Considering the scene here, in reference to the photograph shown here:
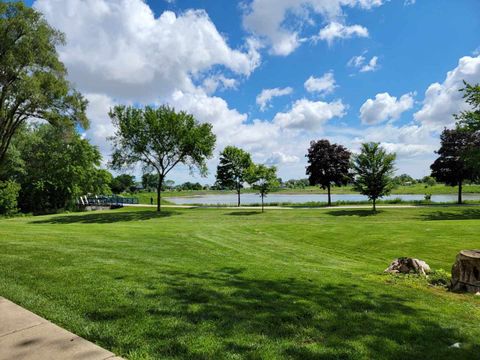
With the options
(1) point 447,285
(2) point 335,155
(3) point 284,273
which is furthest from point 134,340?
(2) point 335,155

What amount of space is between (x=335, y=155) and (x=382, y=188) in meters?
10.9

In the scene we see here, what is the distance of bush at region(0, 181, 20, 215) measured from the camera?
3144 centimetres

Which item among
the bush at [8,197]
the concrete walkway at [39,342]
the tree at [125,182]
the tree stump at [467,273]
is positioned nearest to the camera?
the concrete walkway at [39,342]

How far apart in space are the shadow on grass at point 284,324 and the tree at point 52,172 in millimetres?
35715

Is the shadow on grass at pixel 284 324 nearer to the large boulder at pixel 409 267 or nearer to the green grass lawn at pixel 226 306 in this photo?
the green grass lawn at pixel 226 306

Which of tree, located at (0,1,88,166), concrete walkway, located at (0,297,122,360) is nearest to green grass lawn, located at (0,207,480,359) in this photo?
concrete walkway, located at (0,297,122,360)

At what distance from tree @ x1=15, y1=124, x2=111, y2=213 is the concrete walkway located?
3566 cm

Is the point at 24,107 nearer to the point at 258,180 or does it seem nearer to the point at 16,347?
the point at 16,347

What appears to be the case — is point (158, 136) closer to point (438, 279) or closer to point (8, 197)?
point (8, 197)

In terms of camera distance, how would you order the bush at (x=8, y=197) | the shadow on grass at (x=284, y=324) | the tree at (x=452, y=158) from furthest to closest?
the tree at (x=452, y=158) → the bush at (x=8, y=197) → the shadow on grass at (x=284, y=324)

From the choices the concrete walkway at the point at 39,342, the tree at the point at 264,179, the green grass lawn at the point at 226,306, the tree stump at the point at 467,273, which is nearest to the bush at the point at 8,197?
the tree at the point at 264,179

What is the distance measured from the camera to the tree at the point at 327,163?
37625mm

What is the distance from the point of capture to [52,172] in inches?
1491

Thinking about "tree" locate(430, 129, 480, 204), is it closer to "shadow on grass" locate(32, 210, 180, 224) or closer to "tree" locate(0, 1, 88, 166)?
"shadow on grass" locate(32, 210, 180, 224)
